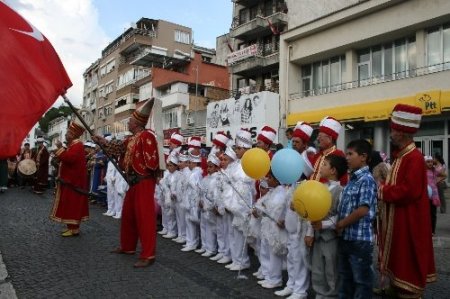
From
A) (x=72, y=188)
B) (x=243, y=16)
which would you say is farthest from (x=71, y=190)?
(x=243, y=16)

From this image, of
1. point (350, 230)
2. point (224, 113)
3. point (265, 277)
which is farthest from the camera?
point (224, 113)

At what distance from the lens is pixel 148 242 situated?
22.0 ft

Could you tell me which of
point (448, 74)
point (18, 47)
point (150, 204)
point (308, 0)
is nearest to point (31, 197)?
point (150, 204)

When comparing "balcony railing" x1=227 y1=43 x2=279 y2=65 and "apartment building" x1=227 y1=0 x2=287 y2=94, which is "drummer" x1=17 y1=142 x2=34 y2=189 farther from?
"balcony railing" x1=227 y1=43 x2=279 y2=65

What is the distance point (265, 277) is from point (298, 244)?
78cm

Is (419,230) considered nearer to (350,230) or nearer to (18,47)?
(350,230)

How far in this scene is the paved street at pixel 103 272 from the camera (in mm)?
5195

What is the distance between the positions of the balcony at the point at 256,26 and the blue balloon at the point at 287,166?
2499cm

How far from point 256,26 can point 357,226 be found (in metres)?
27.2

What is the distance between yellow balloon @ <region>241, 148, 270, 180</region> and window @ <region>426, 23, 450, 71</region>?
15.2 meters

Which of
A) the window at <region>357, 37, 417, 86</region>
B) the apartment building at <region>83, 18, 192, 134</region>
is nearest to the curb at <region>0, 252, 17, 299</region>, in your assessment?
the window at <region>357, 37, 417, 86</region>

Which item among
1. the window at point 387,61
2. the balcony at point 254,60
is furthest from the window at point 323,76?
the balcony at point 254,60

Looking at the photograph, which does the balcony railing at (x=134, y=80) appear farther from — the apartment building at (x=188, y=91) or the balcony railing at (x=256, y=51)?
the balcony railing at (x=256, y=51)

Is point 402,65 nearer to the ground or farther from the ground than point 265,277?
farther from the ground
